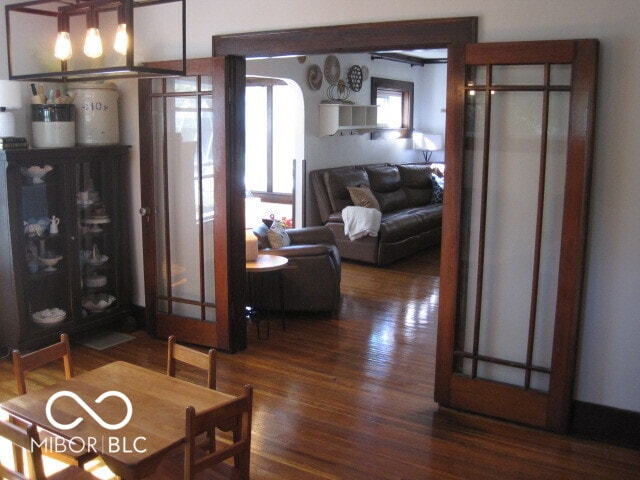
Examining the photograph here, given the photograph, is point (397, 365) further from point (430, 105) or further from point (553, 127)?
point (430, 105)

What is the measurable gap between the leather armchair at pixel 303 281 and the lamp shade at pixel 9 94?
2043 millimetres

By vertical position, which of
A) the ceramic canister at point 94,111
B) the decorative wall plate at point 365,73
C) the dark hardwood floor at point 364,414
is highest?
the decorative wall plate at point 365,73

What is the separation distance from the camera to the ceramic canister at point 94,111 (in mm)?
4770

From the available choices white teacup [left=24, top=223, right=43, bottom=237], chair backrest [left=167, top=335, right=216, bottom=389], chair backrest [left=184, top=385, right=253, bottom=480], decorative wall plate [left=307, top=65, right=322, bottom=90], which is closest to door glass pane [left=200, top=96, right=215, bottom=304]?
white teacup [left=24, top=223, right=43, bottom=237]

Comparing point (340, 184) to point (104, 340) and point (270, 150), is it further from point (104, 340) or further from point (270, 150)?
point (104, 340)

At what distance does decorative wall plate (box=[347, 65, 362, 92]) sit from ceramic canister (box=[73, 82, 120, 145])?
4.13 m

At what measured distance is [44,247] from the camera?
183 inches

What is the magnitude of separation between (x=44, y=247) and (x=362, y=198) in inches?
155

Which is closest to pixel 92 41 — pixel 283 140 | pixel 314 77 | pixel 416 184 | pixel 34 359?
pixel 34 359

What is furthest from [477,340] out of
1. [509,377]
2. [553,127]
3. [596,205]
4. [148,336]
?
[148,336]

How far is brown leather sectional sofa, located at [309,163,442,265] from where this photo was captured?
7309 millimetres

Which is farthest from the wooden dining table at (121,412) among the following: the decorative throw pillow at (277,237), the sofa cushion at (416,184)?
the sofa cushion at (416,184)

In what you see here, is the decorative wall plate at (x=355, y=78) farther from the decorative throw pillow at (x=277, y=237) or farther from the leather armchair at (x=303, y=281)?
the leather armchair at (x=303, y=281)

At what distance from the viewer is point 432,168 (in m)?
9.57
